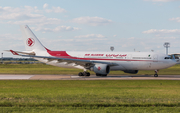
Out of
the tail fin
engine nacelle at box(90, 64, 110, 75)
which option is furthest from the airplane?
the tail fin

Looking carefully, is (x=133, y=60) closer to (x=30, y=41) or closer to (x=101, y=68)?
(x=101, y=68)

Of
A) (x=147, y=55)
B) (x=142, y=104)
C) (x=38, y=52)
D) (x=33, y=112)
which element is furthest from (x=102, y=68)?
(x=33, y=112)

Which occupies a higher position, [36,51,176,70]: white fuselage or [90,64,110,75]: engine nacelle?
[36,51,176,70]: white fuselage

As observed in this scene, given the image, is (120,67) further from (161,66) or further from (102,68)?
(161,66)

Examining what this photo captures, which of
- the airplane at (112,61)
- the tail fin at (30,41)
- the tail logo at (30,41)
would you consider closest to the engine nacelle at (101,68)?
the airplane at (112,61)

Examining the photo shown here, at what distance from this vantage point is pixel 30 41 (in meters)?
39.3

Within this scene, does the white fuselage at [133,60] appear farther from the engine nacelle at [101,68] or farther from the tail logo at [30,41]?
the tail logo at [30,41]

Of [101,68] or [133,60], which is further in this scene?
[133,60]

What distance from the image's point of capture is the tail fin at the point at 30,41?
39.2m

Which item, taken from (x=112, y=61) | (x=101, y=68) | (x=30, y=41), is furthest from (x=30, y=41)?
(x=112, y=61)

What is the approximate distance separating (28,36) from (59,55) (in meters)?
6.48

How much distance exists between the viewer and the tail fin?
39.2 meters

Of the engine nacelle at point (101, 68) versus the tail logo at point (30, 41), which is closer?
the engine nacelle at point (101, 68)

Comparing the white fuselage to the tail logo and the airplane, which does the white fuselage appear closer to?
the airplane
